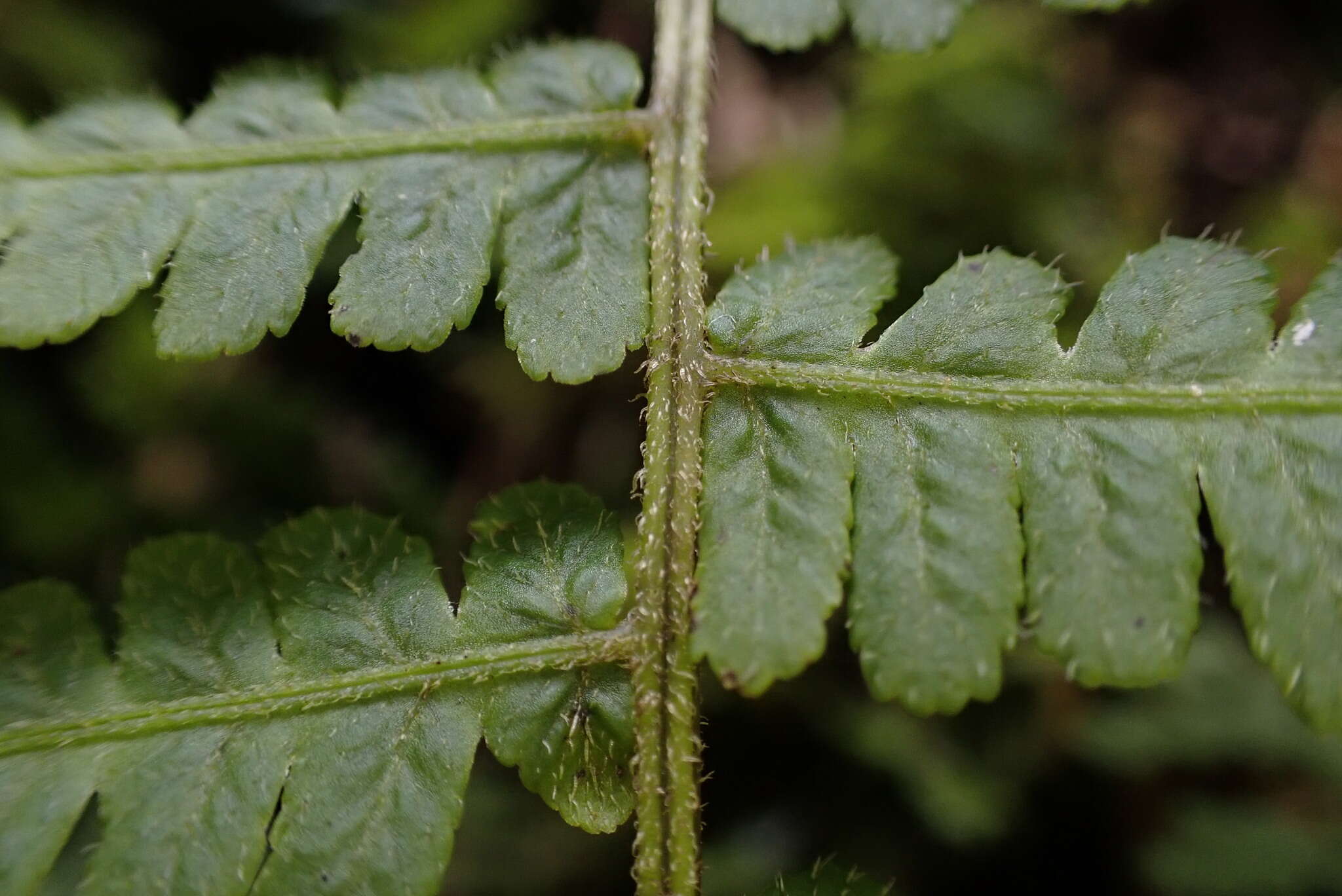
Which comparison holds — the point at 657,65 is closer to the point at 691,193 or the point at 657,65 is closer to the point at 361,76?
the point at 691,193

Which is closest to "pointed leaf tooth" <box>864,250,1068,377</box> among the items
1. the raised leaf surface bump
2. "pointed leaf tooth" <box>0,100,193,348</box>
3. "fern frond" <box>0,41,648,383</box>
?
"fern frond" <box>0,41,648,383</box>

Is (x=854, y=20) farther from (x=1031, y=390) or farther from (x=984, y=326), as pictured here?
(x=1031, y=390)

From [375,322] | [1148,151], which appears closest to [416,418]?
[375,322]

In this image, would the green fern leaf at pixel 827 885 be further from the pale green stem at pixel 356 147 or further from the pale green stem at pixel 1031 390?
the pale green stem at pixel 356 147

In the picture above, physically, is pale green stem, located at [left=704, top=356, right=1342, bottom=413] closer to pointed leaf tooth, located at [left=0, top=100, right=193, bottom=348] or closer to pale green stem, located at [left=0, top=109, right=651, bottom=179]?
pale green stem, located at [left=0, top=109, right=651, bottom=179]

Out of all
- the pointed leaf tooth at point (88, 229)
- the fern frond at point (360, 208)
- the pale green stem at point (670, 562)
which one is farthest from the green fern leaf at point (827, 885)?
the pointed leaf tooth at point (88, 229)

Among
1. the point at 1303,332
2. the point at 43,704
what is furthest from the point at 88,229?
the point at 1303,332
